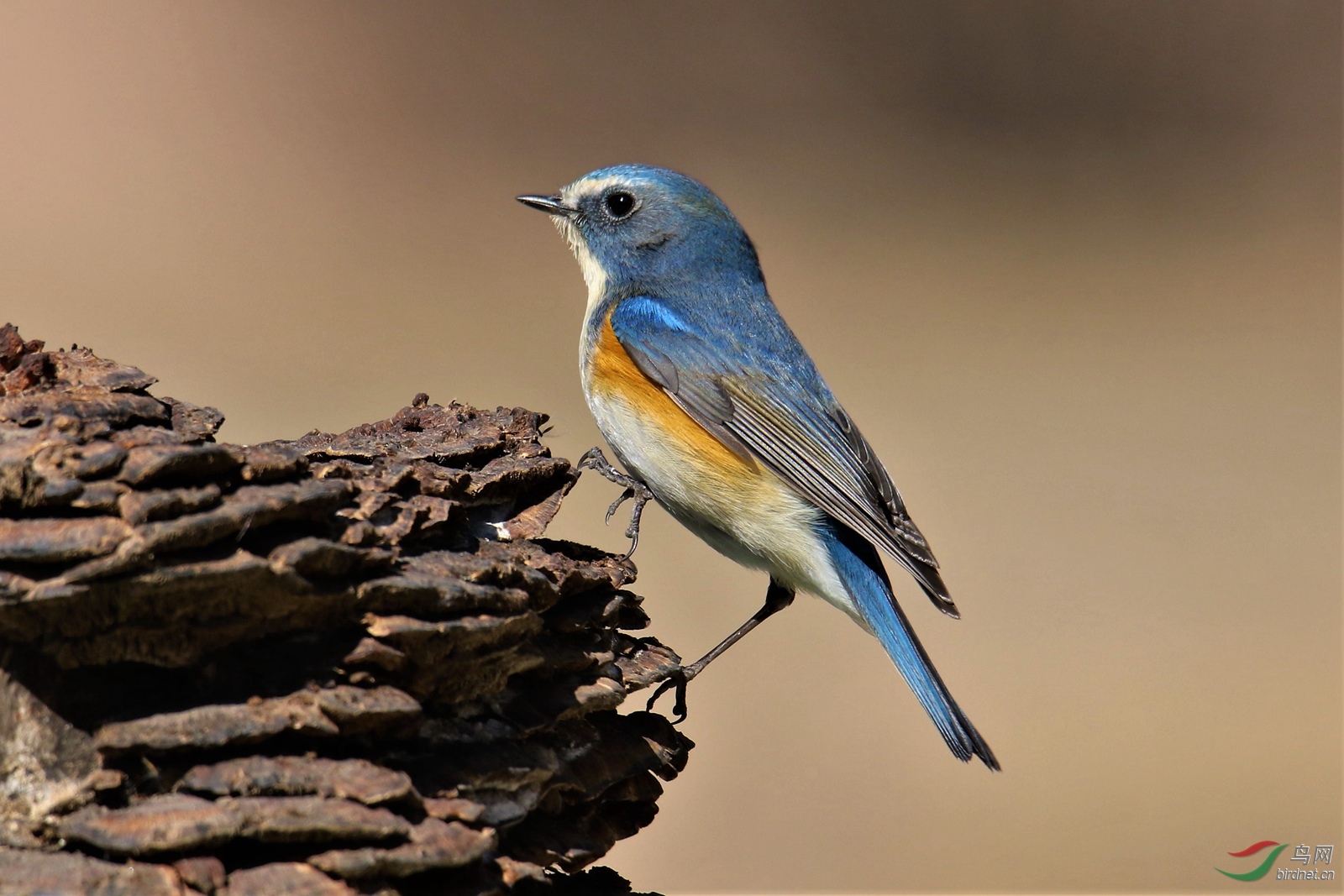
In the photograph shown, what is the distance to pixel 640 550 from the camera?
640cm

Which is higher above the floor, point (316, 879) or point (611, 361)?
point (611, 361)

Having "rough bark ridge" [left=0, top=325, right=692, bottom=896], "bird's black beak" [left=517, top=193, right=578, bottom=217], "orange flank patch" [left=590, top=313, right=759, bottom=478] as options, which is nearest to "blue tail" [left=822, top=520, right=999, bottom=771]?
"orange flank patch" [left=590, top=313, right=759, bottom=478]

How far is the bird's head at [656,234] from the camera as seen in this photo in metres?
3.77

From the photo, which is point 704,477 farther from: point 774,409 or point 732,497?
point 774,409

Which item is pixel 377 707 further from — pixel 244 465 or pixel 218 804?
pixel 244 465

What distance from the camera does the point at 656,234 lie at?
12.5 feet

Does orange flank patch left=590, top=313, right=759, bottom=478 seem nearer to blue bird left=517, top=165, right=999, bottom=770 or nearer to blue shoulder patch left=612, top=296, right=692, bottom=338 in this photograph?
blue bird left=517, top=165, right=999, bottom=770

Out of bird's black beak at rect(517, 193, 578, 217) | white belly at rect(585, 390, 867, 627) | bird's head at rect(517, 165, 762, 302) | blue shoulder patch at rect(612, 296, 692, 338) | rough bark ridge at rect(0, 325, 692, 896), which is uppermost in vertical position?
bird's black beak at rect(517, 193, 578, 217)

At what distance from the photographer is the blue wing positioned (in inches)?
124

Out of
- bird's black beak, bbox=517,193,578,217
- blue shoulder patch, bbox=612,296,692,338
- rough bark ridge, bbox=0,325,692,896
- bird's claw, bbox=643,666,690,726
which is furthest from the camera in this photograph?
bird's black beak, bbox=517,193,578,217

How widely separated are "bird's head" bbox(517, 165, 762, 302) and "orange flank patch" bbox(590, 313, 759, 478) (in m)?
0.49

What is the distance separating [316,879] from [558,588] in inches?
22.0

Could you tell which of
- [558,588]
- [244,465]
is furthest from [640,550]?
[244,465]

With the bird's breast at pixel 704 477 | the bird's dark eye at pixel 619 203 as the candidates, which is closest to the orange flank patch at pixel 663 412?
the bird's breast at pixel 704 477
